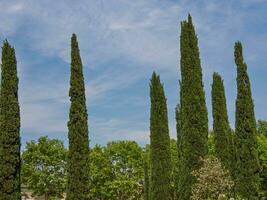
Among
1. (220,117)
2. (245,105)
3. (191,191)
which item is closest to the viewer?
(191,191)

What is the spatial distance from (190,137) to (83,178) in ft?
25.7

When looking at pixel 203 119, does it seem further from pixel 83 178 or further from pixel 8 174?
pixel 8 174

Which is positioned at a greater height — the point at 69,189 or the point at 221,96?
the point at 221,96

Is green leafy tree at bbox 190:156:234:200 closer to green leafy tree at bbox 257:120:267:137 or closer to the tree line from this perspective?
the tree line

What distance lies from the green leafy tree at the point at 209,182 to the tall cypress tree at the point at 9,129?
11617 mm

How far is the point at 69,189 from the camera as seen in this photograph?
31234 millimetres

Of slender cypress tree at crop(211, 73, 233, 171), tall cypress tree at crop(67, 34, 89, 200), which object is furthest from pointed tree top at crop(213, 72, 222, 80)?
tall cypress tree at crop(67, 34, 89, 200)

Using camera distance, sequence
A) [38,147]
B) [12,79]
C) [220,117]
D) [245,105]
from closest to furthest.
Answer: [12,79], [245,105], [220,117], [38,147]

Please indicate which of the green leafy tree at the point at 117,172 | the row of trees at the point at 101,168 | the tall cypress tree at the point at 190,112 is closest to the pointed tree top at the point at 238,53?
the tall cypress tree at the point at 190,112

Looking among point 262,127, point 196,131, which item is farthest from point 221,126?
point 262,127

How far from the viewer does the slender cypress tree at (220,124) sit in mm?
40531

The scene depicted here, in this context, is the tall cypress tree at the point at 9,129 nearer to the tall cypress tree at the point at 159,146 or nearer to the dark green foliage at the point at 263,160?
the tall cypress tree at the point at 159,146

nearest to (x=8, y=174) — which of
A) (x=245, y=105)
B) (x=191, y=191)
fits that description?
(x=191, y=191)

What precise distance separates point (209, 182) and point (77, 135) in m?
9.84
